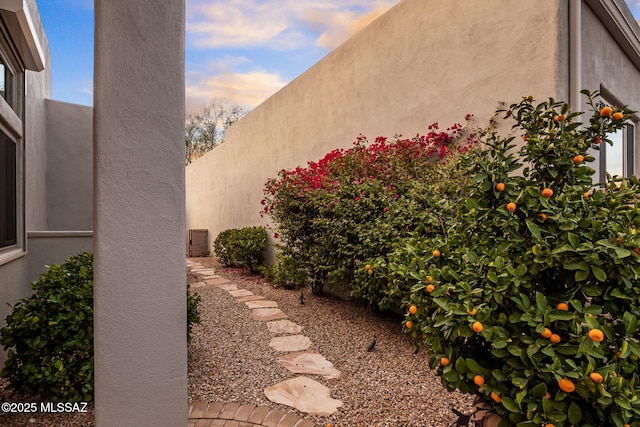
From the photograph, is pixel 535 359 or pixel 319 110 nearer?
pixel 535 359

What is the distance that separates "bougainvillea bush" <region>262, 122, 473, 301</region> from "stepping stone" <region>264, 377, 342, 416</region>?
3.94 ft

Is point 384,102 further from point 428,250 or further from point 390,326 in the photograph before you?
point 428,250

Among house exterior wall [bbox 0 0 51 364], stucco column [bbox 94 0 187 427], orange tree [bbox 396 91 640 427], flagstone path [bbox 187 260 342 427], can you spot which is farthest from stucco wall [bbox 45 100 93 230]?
orange tree [bbox 396 91 640 427]

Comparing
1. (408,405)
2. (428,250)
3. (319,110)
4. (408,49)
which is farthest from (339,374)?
(319,110)

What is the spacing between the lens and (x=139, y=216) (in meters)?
1.56

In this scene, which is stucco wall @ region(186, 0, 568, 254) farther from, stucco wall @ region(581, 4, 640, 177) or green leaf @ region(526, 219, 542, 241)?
green leaf @ region(526, 219, 542, 241)

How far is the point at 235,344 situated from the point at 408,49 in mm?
4477

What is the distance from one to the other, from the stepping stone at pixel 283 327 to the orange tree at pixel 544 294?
2.45 m

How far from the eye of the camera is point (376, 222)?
3807 millimetres

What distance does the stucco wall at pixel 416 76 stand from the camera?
135 inches

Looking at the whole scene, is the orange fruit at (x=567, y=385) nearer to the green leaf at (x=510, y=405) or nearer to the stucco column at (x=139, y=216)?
the green leaf at (x=510, y=405)

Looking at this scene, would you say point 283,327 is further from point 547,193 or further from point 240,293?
point 547,193

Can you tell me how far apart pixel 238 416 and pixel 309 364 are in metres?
0.96

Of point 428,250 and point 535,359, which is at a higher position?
point 428,250
